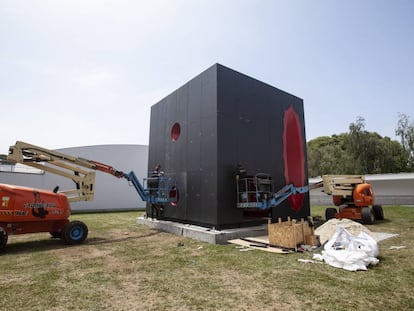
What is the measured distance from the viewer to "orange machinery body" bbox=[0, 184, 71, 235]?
23.0 ft

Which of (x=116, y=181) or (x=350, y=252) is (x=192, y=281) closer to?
(x=350, y=252)

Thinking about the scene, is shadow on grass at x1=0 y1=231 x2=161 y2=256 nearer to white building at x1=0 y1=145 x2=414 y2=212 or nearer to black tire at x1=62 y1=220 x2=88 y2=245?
black tire at x1=62 y1=220 x2=88 y2=245

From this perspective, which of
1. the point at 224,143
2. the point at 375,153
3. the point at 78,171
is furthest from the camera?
the point at 375,153

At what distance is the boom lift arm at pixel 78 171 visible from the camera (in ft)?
28.0

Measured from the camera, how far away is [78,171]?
31.8 feet

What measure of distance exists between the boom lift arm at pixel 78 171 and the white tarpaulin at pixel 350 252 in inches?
267

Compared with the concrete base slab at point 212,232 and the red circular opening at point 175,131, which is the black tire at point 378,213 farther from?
the red circular opening at point 175,131

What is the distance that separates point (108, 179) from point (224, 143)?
17012mm

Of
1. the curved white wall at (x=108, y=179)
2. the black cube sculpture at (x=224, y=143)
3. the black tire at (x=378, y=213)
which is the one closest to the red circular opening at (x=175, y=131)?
the black cube sculpture at (x=224, y=143)

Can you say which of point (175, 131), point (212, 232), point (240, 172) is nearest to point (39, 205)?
point (212, 232)

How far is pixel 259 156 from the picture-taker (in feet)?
35.7

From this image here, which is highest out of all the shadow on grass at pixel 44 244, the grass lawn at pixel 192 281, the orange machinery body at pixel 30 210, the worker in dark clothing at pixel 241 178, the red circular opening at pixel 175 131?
the red circular opening at pixel 175 131

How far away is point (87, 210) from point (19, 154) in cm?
1485

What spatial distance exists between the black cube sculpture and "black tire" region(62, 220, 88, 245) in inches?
158
